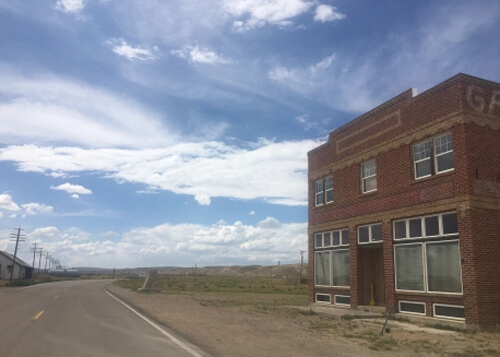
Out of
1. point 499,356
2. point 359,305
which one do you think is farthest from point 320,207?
point 499,356

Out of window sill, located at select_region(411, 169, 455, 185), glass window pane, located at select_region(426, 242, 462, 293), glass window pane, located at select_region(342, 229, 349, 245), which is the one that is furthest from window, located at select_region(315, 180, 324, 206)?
glass window pane, located at select_region(426, 242, 462, 293)

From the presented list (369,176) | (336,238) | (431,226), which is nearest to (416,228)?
(431,226)

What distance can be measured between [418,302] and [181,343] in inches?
389

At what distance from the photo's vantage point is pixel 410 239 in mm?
18109

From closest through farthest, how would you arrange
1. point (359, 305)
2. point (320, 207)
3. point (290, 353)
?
1. point (290, 353)
2. point (359, 305)
3. point (320, 207)

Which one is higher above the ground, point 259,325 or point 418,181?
point 418,181

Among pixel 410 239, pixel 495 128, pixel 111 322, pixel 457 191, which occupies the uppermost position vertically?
pixel 495 128

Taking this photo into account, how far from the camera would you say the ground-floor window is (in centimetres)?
2269

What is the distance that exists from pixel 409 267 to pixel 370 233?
307 cm

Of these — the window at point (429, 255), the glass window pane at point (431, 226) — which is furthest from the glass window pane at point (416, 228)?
the glass window pane at point (431, 226)

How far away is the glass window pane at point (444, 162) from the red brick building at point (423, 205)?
0.04 metres

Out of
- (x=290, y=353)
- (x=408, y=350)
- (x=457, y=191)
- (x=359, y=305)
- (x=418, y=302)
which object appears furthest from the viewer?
(x=359, y=305)

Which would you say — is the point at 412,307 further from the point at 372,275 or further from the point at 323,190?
the point at 323,190

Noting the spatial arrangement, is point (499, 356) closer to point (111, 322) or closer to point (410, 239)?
point (410, 239)
